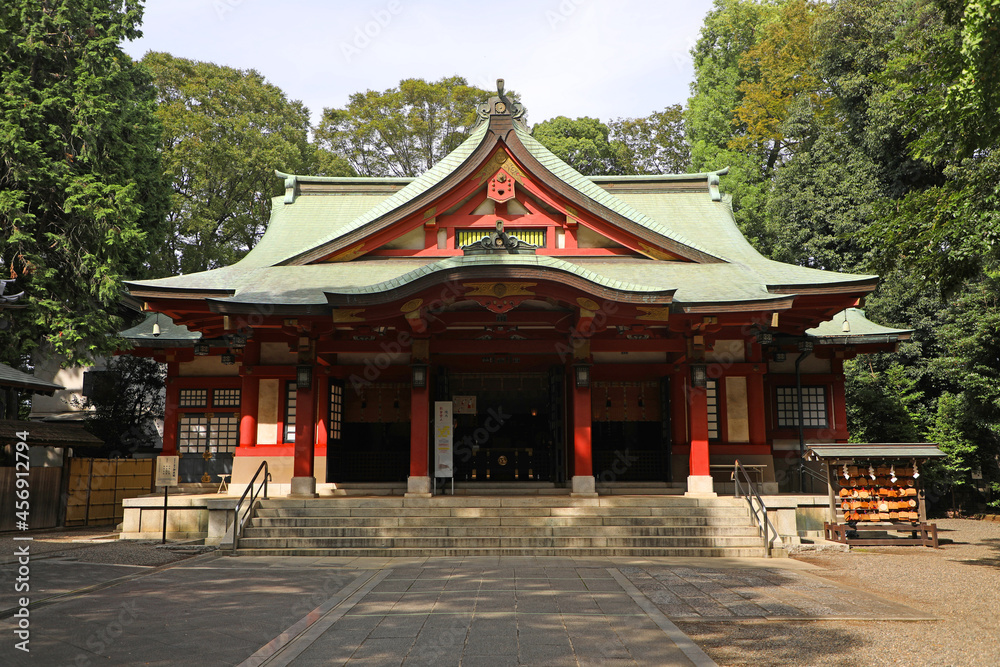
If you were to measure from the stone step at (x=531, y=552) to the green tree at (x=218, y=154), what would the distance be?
20768 millimetres

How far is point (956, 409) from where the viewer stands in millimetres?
21906

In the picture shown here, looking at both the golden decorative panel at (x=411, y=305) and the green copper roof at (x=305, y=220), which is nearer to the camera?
the golden decorative panel at (x=411, y=305)

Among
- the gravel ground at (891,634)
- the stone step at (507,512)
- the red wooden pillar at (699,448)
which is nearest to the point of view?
the gravel ground at (891,634)

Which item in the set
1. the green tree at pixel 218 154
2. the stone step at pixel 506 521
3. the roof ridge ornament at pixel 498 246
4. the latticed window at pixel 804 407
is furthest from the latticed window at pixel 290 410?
the green tree at pixel 218 154

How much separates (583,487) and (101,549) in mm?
8893

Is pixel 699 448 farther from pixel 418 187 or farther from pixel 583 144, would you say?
pixel 583 144

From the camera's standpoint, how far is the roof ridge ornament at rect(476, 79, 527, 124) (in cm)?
1698

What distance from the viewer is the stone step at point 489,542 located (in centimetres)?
1258

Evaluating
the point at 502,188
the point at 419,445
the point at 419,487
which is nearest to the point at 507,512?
the point at 419,487

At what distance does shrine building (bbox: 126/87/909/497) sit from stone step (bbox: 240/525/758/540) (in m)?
1.62

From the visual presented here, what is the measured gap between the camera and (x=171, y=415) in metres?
19.1

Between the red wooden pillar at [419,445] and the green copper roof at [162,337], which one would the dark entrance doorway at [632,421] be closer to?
the red wooden pillar at [419,445]

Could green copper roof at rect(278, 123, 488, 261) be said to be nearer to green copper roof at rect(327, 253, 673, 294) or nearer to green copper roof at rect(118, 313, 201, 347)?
green copper roof at rect(118, 313, 201, 347)

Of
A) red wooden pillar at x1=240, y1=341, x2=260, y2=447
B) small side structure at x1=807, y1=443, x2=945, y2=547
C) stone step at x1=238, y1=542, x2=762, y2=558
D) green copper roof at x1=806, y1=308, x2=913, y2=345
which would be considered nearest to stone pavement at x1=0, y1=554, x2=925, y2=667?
stone step at x1=238, y1=542, x2=762, y2=558
